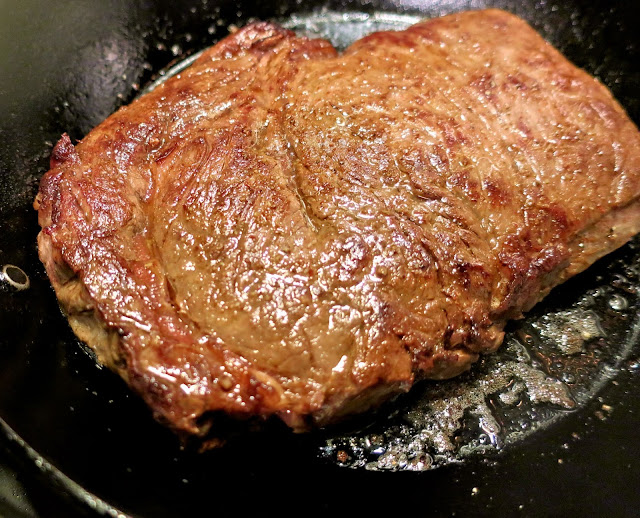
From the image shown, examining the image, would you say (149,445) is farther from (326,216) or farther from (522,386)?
(522,386)

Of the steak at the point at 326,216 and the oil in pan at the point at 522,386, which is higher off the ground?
the steak at the point at 326,216

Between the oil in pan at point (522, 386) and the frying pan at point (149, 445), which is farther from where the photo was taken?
the oil in pan at point (522, 386)

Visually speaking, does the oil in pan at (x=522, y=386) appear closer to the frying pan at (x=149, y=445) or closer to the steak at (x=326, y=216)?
the frying pan at (x=149, y=445)

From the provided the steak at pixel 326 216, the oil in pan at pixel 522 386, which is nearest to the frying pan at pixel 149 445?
the oil in pan at pixel 522 386

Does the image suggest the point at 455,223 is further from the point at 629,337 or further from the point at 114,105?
the point at 114,105

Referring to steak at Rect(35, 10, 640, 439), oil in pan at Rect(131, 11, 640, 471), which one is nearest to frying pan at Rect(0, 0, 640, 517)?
oil in pan at Rect(131, 11, 640, 471)

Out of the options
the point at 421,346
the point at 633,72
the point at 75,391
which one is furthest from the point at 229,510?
the point at 633,72
